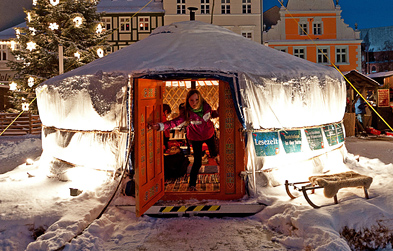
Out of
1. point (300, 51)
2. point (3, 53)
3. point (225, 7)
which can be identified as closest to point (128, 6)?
point (225, 7)

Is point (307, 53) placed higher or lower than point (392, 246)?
higher

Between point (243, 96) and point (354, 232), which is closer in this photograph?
point (354, 232)

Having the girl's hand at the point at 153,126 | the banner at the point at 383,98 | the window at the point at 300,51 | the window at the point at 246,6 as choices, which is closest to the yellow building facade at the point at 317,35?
the window at the point at 300,51

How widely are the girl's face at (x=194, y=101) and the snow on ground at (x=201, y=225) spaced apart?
4.03 ft

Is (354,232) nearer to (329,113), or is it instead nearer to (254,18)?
(329,113)

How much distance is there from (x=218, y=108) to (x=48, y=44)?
9036 millimetres

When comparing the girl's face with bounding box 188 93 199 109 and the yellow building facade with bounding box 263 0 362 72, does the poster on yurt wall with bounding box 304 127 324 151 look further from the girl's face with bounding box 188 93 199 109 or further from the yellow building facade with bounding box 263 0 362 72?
the yellow building facade with bounding box 263 0 362 72

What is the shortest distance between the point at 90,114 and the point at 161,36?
1594 millimetres

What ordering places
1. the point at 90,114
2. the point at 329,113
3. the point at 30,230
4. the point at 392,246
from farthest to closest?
the point at 329,113 < the point at 90,114 < the point at 30,230 < the point at 392,246

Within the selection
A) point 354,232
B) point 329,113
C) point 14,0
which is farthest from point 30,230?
point 14,0

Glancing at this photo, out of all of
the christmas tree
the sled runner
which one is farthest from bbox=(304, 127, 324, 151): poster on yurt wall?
the christmas tree

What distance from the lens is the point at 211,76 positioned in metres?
3.84

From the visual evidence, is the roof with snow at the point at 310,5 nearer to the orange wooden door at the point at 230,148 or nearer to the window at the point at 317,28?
the window at the point at 317,28

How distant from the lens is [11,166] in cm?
664
